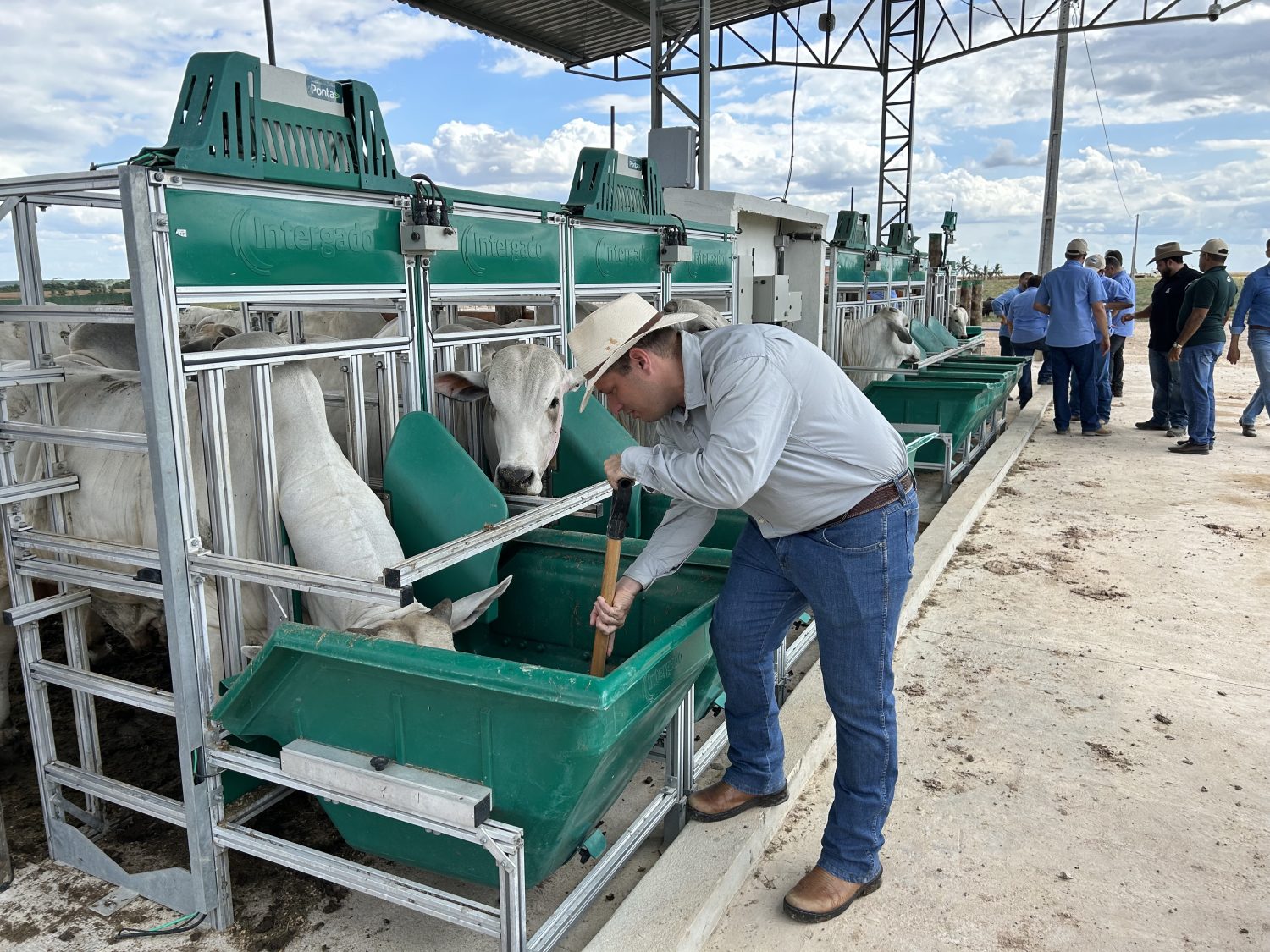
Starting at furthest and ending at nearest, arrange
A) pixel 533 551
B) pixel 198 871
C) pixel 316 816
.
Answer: pixel 533 551, pixel 316 816, pixel 198 871

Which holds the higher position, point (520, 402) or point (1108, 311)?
point (1108, 311)

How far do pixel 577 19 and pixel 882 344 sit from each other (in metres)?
5.70

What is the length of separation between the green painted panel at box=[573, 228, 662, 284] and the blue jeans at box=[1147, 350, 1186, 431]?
6715 millimetres

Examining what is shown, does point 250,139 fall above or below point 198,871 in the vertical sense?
above

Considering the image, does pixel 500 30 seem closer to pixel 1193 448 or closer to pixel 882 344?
pixel 882 344

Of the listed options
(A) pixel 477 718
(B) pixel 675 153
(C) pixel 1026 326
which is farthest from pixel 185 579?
(C) pixel 1026 326

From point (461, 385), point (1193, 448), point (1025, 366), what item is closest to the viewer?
point (461, 385)

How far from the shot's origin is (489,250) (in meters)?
4.15

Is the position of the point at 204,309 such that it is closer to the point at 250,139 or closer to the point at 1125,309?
the point at 250,139

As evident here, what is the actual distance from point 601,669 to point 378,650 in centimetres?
83

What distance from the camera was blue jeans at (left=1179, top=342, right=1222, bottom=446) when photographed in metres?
9.11

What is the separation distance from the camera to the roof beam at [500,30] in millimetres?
9898

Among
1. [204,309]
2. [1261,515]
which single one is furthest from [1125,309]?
[204,309]

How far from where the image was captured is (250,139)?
2811 millimetres
